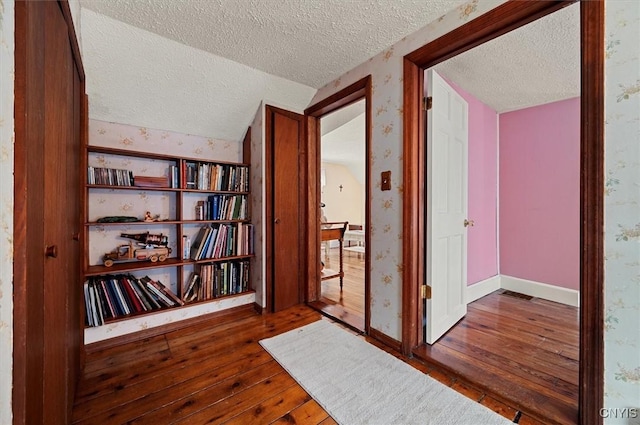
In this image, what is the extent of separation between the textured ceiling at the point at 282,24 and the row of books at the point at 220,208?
3.86 ft

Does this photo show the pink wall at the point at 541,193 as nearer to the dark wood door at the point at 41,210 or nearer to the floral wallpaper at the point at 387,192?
the floral wallpaper at the point at 387,192

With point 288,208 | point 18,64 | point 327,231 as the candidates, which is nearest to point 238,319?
point 288,208

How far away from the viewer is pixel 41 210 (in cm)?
71

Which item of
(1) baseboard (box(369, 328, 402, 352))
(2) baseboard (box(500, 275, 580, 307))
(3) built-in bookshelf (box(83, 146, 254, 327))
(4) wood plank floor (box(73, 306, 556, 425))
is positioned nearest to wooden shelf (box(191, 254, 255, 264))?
(3) built-in bookshelf (box(83, 146, 254, 327))

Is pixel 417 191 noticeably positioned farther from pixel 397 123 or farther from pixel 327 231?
pixel 327 231

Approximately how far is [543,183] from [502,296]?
1.33 m

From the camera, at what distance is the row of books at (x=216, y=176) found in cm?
230

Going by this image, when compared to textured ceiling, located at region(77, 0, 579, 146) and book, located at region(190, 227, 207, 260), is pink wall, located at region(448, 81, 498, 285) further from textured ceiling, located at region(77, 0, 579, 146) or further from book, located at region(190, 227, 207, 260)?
book, located at region(190, 227, 207, 260)

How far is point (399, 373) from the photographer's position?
4.99 ft

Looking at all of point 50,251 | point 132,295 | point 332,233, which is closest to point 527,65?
point 332,233

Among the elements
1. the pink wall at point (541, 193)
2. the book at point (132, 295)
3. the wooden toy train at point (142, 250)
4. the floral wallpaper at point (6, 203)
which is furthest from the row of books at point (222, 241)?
the pink wall at point (541, 193)

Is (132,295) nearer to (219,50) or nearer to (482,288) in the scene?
(219,50)

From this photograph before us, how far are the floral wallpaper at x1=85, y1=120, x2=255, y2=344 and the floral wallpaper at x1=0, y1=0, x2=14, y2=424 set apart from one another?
1.72 m

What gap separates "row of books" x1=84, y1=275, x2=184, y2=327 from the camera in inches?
70.8
